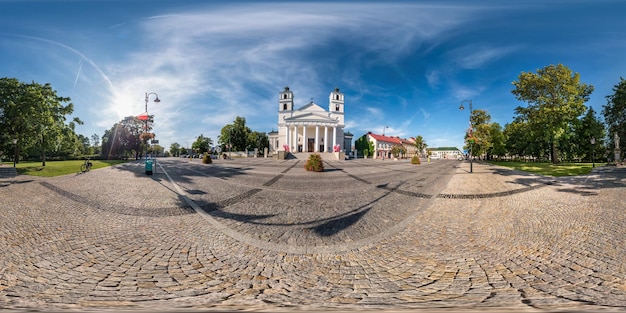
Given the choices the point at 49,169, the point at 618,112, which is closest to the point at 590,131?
the point at 618,112

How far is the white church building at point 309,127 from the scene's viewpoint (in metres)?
47.8

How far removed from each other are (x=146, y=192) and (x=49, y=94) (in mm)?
19311

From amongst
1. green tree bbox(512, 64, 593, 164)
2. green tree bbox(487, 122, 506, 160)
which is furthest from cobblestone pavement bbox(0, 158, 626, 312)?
green tree bbox(487, 122, 506, 160)

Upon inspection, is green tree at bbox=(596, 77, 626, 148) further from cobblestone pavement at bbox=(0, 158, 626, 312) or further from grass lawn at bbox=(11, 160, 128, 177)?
grass lawn at bbox=(11, 160, 128, 177)

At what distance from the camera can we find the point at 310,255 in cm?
357

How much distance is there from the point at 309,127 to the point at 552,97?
38.6m

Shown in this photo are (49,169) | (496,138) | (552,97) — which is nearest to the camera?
(49,169)

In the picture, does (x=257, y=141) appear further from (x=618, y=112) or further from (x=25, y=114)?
(x=618, y=112)

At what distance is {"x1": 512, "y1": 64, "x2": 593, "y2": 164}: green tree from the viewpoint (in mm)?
17500

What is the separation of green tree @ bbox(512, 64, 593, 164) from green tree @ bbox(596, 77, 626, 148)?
8317 millimetres

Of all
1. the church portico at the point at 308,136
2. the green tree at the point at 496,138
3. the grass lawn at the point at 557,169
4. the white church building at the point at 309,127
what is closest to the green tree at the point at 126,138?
the white church building at the point at 309,127

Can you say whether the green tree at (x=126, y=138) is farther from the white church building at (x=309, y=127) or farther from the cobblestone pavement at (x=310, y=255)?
the cobblestone pavement at (x=310, y=255)

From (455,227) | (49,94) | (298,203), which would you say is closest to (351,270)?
(455,227)

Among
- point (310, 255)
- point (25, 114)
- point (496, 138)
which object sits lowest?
point (310, 255)
